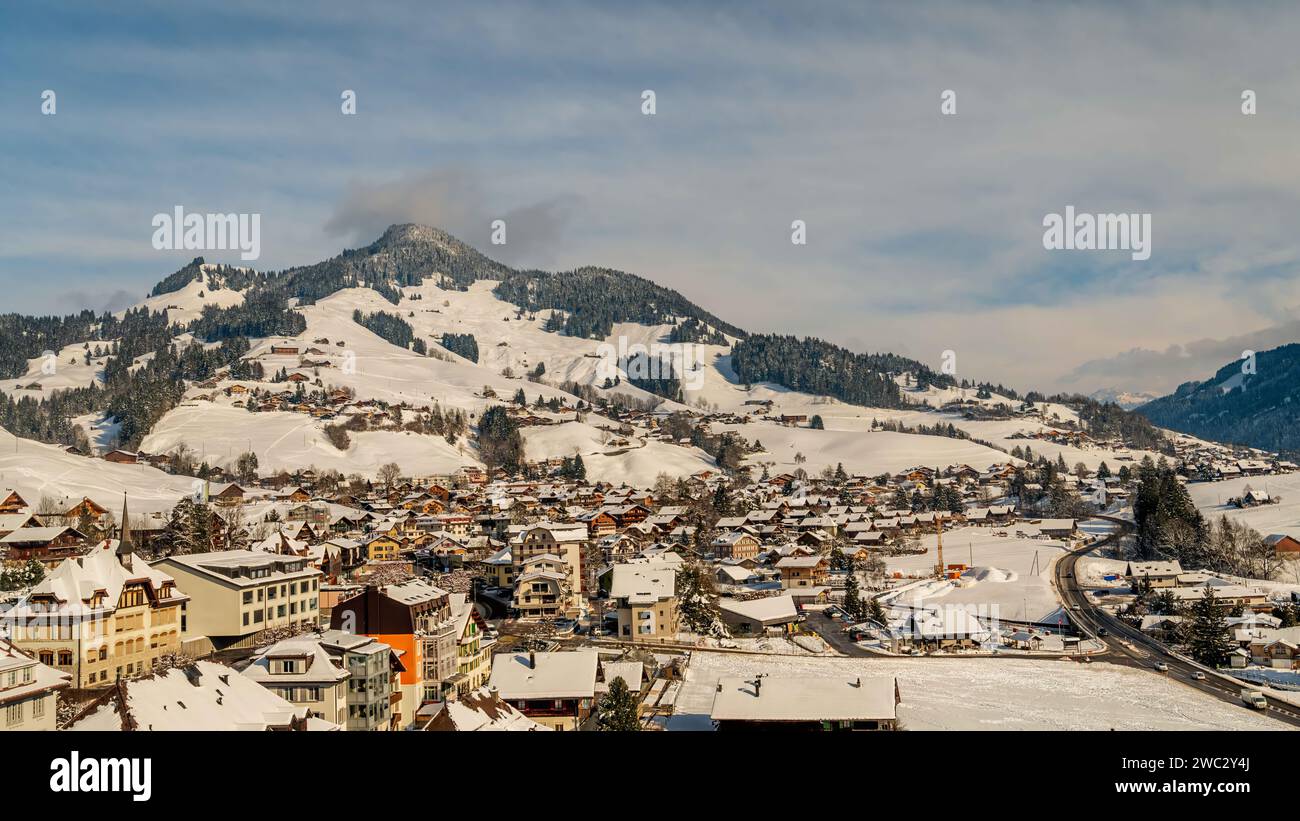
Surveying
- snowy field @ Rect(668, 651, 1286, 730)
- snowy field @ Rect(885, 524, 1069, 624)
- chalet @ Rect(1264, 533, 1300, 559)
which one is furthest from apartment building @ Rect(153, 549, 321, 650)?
chalet @ Rect(1264, 533, 1300, 559)

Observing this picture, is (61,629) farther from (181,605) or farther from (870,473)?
(870,473)

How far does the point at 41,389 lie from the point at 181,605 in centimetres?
9445

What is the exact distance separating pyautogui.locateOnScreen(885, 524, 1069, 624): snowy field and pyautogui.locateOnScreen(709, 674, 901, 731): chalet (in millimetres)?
17150

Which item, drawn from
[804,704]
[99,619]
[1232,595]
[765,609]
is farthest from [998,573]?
[99,619]

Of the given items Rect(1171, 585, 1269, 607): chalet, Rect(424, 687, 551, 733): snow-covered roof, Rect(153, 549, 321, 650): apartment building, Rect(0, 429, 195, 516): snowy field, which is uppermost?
Rect(0, 429, 195, 516): snowy field

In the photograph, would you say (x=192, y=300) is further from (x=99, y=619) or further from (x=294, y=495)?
(x=99, y=619)

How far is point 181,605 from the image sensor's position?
2636 cm

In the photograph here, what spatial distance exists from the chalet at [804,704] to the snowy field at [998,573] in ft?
56.3

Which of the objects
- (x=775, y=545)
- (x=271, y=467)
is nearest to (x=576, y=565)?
(x=775, y=545)

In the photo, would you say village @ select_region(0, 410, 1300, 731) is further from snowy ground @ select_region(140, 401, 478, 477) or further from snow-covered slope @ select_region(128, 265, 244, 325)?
snow-covered slope @ select_region(128, 265, 244, 325)

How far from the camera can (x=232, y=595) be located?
27172 mm

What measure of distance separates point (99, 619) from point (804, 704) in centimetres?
1620

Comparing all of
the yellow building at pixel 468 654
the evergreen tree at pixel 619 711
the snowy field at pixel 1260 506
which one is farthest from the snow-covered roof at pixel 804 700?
the snowy field at pixel 1260 506

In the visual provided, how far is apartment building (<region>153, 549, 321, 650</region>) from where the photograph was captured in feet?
88.6
